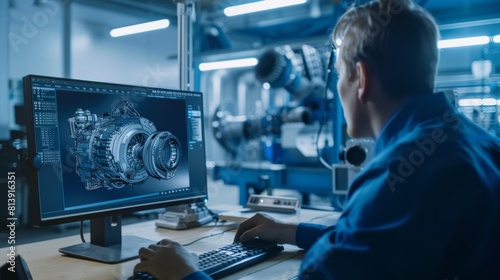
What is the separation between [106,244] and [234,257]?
15.6 inches

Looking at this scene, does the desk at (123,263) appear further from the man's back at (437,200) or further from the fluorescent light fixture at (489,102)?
the fluorescent light fixture at (489,102)

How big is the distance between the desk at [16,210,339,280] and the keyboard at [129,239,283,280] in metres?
0.02

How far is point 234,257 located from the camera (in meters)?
1.11

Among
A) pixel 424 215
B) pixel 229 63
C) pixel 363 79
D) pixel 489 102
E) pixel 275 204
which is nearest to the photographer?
pixel 424 215

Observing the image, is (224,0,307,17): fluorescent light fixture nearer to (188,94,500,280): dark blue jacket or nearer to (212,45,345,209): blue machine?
(212,45,345,209): blue machine

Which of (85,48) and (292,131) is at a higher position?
(85,48)

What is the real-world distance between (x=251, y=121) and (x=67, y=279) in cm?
286

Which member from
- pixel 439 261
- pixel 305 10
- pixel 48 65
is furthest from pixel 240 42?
pixel 439 261

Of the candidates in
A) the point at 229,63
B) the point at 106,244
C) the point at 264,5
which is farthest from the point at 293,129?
the point at 106,244

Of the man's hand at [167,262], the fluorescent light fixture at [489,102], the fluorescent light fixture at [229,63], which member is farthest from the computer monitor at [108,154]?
the fluorescent light fixture at [229,63]

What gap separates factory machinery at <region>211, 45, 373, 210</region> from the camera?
3223mm

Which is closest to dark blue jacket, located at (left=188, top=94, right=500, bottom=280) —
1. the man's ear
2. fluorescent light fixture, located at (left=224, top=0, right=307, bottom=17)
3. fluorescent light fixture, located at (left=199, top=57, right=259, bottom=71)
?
the man's ear

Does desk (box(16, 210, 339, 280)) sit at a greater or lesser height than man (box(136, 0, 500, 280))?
lesser

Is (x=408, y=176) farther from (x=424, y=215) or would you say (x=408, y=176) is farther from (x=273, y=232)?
(x=273, y=232)
